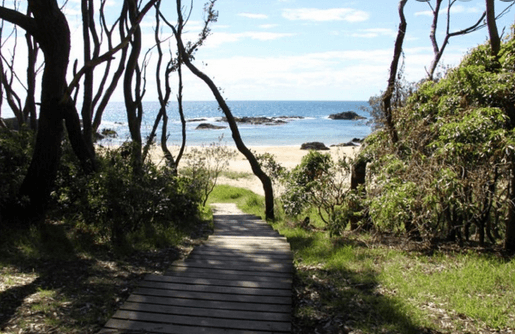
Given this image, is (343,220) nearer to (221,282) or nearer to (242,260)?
(242,260)

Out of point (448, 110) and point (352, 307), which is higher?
point (448, 110)

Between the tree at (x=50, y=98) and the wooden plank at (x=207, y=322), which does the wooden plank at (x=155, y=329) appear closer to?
the wooden plank at (x=207, y=322)

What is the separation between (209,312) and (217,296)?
332 mm

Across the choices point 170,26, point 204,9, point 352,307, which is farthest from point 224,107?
point 352,307

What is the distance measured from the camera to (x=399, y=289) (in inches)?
190

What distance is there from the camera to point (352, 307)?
14.5 ft

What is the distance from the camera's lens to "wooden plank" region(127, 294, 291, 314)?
12.4 feet

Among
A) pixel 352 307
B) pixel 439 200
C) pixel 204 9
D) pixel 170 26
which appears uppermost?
pixel 204 9

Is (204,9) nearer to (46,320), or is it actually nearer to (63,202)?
(63,202)

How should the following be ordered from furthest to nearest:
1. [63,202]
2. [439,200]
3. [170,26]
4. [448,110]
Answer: [170,26]
[63,202]
[448,110]
[439,200]

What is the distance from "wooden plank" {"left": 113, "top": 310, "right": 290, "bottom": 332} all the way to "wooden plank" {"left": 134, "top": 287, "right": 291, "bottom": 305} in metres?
0.37

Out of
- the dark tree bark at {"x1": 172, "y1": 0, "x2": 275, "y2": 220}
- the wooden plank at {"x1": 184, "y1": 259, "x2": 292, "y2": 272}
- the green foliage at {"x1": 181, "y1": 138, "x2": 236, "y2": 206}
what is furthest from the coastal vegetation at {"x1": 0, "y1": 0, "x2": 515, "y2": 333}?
the green foliage at {"x1": 181, "y1": 138, "x2": 236, "y2": 206}

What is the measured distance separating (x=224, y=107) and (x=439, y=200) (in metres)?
5.91

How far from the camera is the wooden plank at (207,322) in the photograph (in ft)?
11.3
